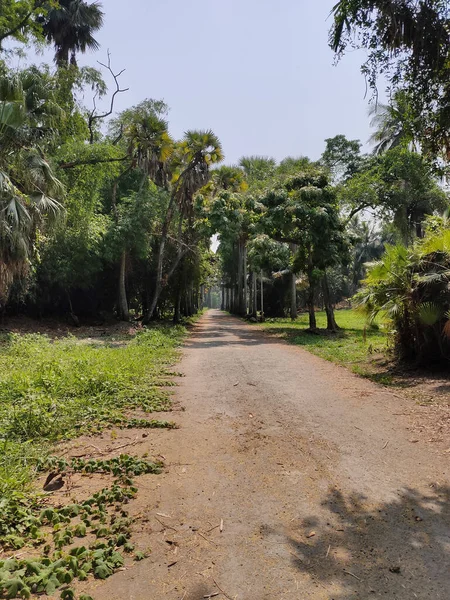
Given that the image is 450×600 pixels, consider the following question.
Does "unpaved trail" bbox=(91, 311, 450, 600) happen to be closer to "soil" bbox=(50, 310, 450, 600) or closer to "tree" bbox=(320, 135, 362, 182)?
"soil" bbox=(50, 310, 450, 600)

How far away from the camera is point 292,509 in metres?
3.35

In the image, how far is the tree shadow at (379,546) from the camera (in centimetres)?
243

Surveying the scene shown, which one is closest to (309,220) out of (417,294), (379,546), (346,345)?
(346,345)

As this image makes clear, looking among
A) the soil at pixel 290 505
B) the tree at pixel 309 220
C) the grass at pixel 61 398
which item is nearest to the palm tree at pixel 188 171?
the tree at pixel 309 220

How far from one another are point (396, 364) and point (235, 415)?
16.4 feet

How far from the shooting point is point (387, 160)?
24203mm

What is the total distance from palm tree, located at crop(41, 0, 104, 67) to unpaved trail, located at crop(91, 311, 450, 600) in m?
22.6

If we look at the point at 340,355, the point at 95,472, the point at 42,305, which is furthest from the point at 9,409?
the point at 42,305

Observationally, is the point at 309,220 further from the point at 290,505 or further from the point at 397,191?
the point at 290,505

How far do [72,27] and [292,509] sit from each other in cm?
2572

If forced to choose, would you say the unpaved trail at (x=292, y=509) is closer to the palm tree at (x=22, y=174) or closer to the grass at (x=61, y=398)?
the grass at (x=61, y=398)

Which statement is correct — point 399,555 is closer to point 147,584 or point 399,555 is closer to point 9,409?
point 147,584

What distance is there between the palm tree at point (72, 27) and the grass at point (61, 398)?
18462mm

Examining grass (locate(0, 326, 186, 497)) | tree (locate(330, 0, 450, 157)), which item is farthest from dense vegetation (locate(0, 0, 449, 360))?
grass (locate(0, 326, 186, 497))
